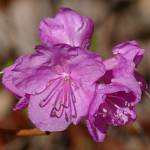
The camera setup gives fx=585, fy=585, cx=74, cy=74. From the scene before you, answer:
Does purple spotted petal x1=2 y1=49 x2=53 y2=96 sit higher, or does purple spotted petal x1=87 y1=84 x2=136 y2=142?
purple spotted petal x1=2 y1=49 x2=53 y2=96

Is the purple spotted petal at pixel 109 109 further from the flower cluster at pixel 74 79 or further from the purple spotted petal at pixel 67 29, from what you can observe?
the purple spotted petal at pixel 67 29

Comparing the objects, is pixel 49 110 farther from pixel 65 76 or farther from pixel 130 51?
pixel 130 51

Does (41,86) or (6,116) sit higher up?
(41,86)

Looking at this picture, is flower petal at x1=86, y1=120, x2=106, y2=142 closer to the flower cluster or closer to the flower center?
the flower cluster

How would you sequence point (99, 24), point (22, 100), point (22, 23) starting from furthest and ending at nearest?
point (22, 23) → point (99, 24) → point (22, 100)

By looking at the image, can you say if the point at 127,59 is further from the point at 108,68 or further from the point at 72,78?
the point at 72,78

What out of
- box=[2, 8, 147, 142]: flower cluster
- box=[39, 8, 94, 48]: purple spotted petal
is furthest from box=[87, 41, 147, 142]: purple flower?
box=[39, 8, 94, 48]: purple spotted petal

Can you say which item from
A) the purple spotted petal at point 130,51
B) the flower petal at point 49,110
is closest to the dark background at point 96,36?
the flower petal at point 49,110

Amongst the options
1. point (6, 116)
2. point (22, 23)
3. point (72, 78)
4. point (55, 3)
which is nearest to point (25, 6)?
point (22, 23)

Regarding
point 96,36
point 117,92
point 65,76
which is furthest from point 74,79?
point 96,36
